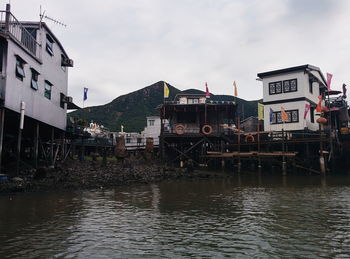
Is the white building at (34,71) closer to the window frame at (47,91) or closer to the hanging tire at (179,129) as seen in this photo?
the window frame at (47,91)

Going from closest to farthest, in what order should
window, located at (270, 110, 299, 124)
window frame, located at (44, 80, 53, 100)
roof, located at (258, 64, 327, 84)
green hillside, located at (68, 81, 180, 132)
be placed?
window frame, located at (44, 80, 53, 100) < roof, located at (258, 64, 327, 84) < window, located at (270, 110, 299, 124) < green hillside, located at (68, 81, 180, 132)

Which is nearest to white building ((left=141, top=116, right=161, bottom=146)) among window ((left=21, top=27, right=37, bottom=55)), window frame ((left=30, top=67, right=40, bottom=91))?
window frame ((left=30, top=67, right=40, bottom=91))

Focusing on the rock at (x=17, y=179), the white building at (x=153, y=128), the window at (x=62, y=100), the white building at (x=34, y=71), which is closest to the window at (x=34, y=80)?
the white building at (x=34, y=71)

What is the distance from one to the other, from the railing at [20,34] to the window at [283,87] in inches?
1047

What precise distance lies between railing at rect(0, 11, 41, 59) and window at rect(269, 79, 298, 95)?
87.2 ft

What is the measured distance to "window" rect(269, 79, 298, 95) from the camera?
122 feet

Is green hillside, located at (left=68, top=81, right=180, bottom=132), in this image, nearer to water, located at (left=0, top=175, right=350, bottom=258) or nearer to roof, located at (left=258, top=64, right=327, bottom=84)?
roof, located at (left=258, top=64, right=327, bottom=84)

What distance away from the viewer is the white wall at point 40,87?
64.8 ft

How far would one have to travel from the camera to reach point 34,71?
23297mm

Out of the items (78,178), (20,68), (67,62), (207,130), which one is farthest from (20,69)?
(207,130)

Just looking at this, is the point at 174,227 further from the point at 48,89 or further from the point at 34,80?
the point at 48,89

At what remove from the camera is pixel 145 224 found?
10.7 meters

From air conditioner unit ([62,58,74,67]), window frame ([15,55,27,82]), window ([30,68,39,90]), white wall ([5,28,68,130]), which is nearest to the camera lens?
white wall ([5,28,68,130])

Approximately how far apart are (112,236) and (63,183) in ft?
40.4
